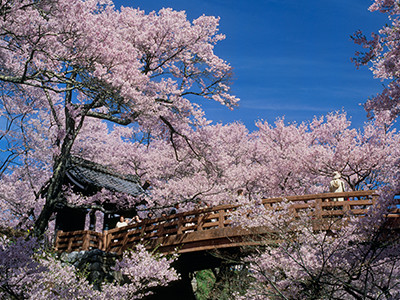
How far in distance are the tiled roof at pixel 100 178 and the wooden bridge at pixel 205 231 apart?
2.84 metres

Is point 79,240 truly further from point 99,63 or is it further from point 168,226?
point 99,63

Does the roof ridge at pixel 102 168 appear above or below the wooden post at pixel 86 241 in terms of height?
above

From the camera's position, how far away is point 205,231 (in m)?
12.2

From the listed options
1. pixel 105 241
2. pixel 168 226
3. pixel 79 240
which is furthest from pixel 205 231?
pixel 79 240

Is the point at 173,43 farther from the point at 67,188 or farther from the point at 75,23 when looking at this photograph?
the point at 67,188

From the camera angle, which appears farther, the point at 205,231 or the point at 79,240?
the point at 79,240

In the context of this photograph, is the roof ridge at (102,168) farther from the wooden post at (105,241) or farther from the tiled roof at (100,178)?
the wooden post at (105,241)

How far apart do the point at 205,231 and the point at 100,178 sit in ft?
26.4

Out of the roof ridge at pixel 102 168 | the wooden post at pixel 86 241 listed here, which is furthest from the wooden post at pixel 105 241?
the roof ridge at pixel 102 168

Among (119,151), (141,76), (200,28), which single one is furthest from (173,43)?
(119,151)

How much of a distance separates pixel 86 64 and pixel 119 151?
43.1 ft

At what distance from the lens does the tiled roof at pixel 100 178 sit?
1697 centimetres

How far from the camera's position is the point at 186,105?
14.1 m

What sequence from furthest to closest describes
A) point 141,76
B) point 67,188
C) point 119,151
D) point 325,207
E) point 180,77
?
point 119,151 → point 67,188 → point 180,77 → point 141,76 → point 325,207
